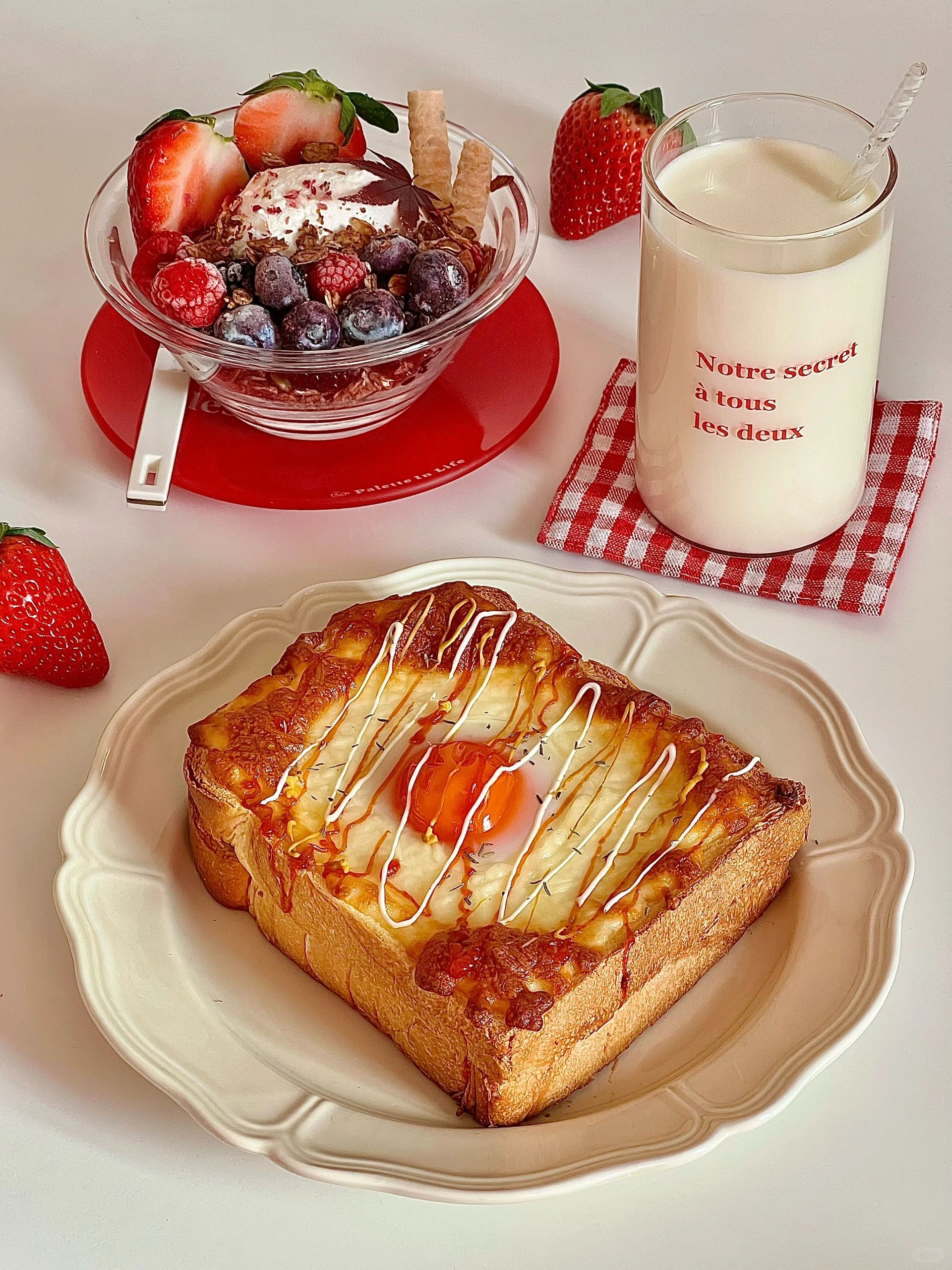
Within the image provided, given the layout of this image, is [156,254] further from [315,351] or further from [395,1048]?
[395,1048]

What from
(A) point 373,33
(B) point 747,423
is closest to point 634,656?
(B) point 747,423

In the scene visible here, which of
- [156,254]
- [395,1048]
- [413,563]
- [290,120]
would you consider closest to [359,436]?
[413,563]

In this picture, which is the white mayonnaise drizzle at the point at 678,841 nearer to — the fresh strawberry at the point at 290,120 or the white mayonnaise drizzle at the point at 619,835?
the white mayonnaise drizzle at the point at 619,835

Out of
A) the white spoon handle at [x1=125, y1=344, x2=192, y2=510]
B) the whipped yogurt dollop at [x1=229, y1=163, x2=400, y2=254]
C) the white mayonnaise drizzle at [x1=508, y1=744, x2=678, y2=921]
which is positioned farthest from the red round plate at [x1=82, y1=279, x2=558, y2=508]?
the white mayonnaise drizzle at [x1=508, y1=744, x2=678, y2=921]

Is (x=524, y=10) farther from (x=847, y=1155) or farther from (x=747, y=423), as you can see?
(x=847, y=1155)

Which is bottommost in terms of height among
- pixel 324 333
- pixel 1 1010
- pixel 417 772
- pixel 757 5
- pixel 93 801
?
pixel 1 1010

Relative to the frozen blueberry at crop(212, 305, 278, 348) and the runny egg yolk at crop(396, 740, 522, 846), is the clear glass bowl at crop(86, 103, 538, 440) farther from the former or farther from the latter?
the runny egg yolk at crop(396, 740, 522, 846)

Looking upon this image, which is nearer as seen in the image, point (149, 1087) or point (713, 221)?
point (149, 1087)
